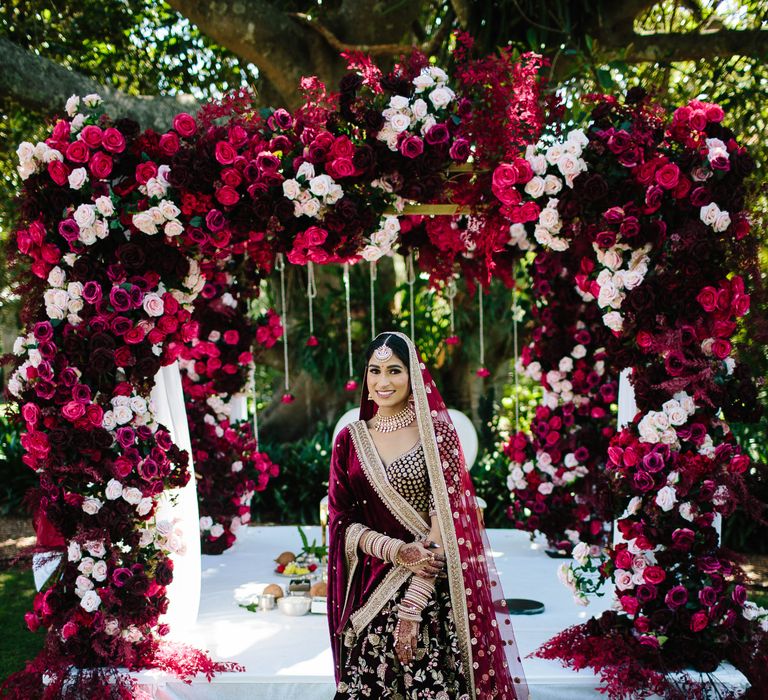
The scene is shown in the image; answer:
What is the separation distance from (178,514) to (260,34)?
439 centimetres

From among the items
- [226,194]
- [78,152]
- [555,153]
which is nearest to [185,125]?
[226,194]

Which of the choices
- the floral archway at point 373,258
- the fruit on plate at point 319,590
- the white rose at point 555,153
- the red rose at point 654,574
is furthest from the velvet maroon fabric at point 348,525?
the fruit on plate at point 319,590

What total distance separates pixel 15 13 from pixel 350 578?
7312mm

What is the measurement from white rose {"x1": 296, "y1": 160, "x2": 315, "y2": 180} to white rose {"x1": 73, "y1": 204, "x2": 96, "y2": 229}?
0.93 metres

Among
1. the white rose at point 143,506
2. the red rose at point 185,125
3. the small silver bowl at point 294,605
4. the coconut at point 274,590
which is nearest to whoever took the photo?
the red rose at point 185,125

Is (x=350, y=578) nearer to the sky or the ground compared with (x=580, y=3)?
nearer to the ground

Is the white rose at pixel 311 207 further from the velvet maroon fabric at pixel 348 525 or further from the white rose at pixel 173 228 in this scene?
the velvet maroon fabric at pixel 348 525

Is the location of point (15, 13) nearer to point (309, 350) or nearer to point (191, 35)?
point (191, 35)

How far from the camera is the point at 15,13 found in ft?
28.4

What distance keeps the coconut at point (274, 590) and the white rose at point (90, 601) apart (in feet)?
4.46

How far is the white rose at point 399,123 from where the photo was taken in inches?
156

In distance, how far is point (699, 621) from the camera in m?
3.89

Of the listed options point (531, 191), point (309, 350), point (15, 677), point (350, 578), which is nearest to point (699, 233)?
point (531, 191)

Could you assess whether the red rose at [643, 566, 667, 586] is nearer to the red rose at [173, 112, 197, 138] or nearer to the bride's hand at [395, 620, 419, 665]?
the bride's hand at [395, 620, 419, 665]
